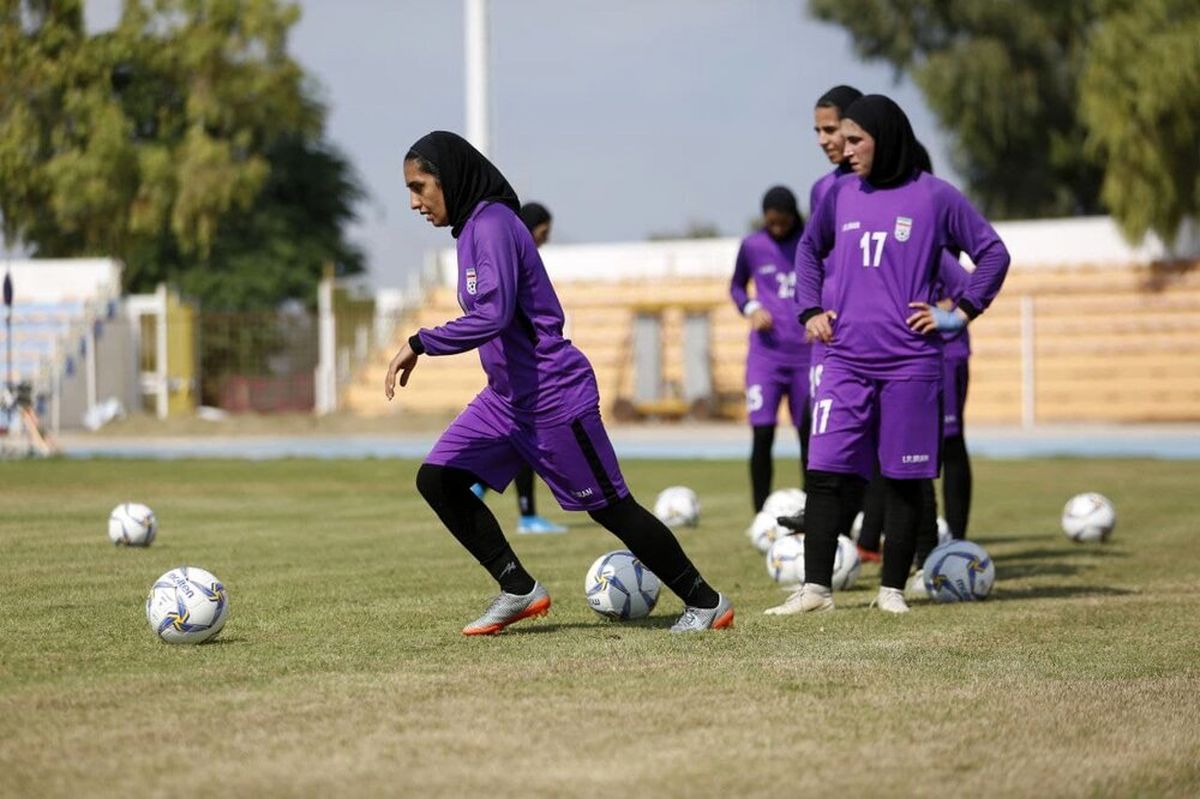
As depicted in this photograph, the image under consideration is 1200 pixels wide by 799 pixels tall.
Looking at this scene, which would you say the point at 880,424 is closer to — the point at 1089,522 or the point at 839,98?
the point at 839,98

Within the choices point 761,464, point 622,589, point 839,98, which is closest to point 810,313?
point 839,98

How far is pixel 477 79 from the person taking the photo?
36.9m

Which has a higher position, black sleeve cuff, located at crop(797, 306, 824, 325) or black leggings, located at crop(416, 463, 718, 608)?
black sleeve cuff, located at crop(797, 306, 824, 325)

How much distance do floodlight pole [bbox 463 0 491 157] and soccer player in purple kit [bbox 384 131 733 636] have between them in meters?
29.5

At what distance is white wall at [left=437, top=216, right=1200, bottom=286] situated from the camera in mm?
38188

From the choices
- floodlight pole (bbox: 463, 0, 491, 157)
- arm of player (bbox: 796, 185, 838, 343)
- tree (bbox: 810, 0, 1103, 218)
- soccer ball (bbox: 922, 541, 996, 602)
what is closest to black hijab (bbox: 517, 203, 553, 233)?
arm of player (bbox: 796, 185, 838, 343)

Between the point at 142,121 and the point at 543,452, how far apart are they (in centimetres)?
4381

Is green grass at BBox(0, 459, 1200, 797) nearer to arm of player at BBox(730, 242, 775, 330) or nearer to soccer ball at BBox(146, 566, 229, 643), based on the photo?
soccer ball at BBox(146, 566, 229, 643)

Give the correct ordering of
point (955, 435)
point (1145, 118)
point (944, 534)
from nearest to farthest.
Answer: point (955, 435)
point (944, 534)
point (1145, 118)

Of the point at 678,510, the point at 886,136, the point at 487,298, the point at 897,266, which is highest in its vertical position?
the point at 886,136

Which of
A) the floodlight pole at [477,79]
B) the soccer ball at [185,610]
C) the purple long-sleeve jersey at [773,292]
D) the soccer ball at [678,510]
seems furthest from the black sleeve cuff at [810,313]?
the floodlight pole at [477,79]

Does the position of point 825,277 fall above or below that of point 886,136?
below

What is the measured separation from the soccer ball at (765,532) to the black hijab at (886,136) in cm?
328

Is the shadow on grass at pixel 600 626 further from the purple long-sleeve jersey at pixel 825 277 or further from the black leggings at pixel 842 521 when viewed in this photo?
the purple long-sleeve jersey at pixel 825 277
